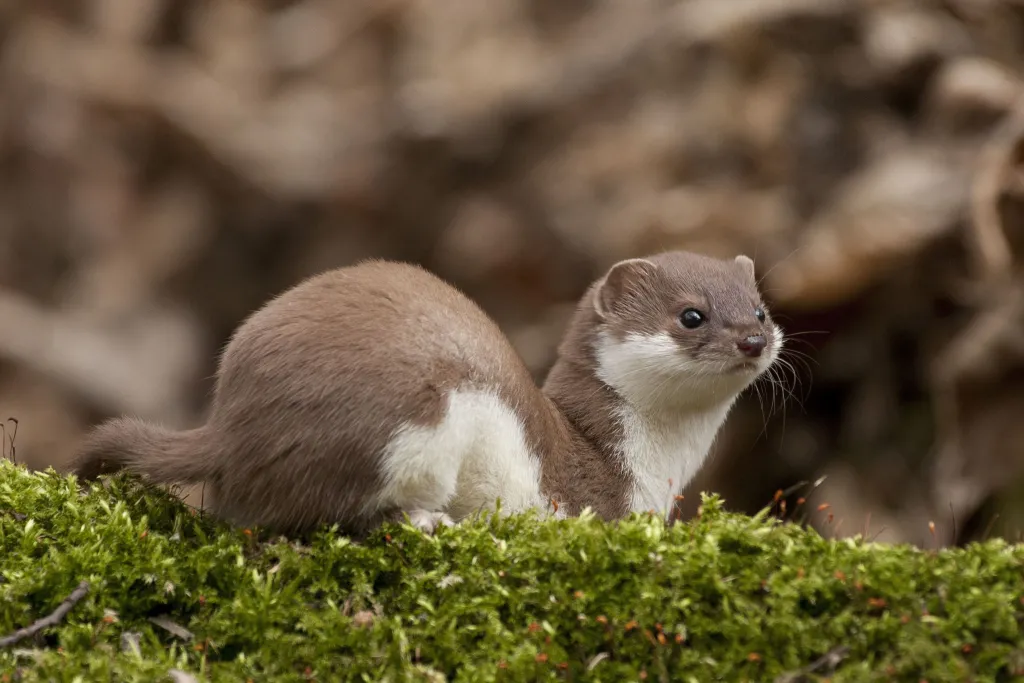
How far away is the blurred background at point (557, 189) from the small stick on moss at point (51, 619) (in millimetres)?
6137

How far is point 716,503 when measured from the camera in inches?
173

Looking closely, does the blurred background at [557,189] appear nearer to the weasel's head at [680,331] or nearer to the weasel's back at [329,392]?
the weasel's head at [680,331]

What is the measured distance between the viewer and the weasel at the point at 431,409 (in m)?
4.43

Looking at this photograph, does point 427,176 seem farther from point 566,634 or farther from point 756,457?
point 566,634

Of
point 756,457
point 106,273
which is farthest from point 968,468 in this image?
point 106,273

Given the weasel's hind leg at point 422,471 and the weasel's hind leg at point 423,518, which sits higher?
the weasel's hind leg at point 422,471

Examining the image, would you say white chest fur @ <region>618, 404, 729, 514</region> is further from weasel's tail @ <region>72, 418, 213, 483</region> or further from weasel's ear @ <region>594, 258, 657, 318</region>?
weasel's tail @ <region>72, 418, 213, 483</region>

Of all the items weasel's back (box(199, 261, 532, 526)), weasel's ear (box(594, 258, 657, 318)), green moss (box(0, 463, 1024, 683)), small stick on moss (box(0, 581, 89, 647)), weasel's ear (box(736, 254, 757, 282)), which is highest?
weasel's ear (box(736, 254, 757, 282))

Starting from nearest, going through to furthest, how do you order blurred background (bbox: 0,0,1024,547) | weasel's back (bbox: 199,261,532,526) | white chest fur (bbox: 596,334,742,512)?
weasel's back (bbox: 199,261,532,526)
white chest fur (bbox: 596,334,742,512)
blurred background (bbox: 0,0,1024,547)

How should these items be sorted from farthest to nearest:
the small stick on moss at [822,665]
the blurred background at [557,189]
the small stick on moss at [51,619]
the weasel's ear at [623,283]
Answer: the blurred background at [557,189] → the weasel's ear at [623,283] → the small stick on moss at [51,619] → the small stick on moss at [822,665]

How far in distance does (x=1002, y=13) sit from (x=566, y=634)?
9.21m

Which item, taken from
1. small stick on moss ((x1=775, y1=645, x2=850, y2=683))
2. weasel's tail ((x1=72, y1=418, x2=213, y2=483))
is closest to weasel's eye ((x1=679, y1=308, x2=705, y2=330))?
small stick on moss ((x1=775, y1=645, x2=850, y2=683))

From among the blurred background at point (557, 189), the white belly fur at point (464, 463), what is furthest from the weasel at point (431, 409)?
the blurred background at point (557, 189)

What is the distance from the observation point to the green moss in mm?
3742
